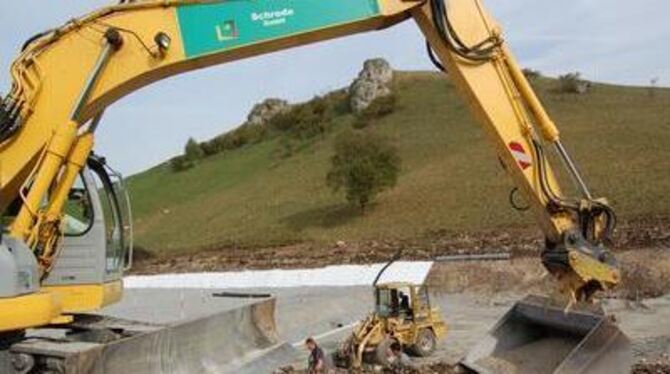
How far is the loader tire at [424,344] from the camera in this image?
14.6 m

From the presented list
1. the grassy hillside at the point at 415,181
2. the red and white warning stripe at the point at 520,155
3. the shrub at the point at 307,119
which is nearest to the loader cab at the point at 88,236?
the red and white warning stripe at the point at 520,155

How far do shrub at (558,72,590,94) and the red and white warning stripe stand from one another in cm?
5554

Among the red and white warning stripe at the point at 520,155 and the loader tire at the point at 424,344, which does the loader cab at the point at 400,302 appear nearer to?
the loader tire at the point at 424,344

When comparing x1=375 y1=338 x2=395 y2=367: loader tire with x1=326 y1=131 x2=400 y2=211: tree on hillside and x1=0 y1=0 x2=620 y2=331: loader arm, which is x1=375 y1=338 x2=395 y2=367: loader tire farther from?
x1=326 y1=131 x2=400 y2=211: tree on hillside

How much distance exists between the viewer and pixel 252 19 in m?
8.59

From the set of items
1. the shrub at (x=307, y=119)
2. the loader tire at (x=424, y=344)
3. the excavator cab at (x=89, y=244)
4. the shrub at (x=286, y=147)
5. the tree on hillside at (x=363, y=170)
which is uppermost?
the shrub at (x=307, y=119)

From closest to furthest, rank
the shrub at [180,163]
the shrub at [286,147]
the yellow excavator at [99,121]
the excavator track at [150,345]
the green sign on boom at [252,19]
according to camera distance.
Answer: the excavator track at [150,345] → the yellow excavator at [99,121] → the green sign on boom at [252,19] → the shrub at [286,147] → the shrub at [180,163]

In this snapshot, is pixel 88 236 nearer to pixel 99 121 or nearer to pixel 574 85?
pixel 99 121

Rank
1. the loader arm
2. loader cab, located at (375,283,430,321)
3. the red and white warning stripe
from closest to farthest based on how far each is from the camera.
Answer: the loader arm, the red and white warning stripe, loader cab, located at (375,283,430,321)

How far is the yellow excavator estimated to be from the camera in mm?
7922

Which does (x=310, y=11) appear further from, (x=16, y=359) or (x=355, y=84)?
(x=355, y=84)

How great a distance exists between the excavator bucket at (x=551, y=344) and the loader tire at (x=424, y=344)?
15.3 feet

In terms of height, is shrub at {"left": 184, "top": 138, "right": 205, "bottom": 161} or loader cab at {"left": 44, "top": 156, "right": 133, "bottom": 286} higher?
shrub at {"left": 184, "top": 138, "right": 205, "bottom": 161}

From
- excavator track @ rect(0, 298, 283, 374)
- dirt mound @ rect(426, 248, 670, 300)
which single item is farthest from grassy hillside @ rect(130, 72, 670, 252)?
excavator track @ rect(0, 298, 283, 374)
